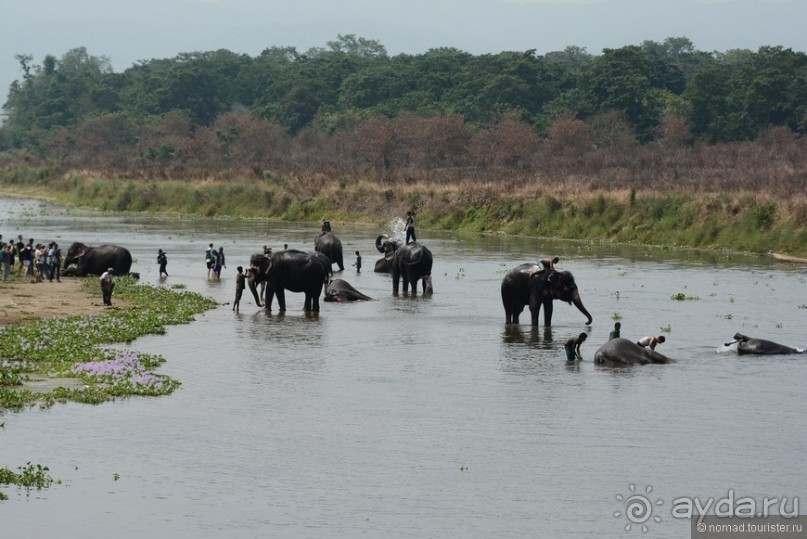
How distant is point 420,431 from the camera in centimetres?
2316

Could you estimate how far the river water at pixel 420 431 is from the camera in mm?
18562

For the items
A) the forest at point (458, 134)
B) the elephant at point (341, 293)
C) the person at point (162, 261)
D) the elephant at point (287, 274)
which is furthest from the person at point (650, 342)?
the forest at point (458, 134)

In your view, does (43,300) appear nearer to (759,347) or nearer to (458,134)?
(759,347)

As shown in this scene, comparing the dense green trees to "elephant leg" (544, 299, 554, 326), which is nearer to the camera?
"elephant leg" (544, 299, 554, 326)

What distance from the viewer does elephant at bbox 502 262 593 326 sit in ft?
113

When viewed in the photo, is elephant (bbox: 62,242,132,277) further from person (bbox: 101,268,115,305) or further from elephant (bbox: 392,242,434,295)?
elephant (bbox: 392,242,434,295)

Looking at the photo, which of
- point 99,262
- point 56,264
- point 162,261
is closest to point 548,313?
point 162,261

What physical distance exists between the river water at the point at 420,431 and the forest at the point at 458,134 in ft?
85.6

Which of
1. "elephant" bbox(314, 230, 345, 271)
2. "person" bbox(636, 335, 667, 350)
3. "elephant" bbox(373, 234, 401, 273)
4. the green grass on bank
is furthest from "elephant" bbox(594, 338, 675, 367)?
the green grass on bank

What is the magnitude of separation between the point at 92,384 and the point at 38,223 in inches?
1989

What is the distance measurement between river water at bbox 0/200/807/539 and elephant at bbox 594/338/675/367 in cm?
38

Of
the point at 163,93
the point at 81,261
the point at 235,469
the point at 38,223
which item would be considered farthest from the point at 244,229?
the point at 163,93

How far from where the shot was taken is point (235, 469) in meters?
20.7

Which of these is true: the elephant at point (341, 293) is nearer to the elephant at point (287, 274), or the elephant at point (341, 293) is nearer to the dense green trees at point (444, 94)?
the elephant at point (287, 274)
